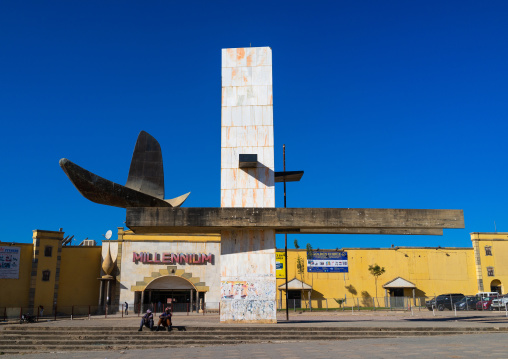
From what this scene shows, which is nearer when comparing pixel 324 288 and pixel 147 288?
pixel 147 288

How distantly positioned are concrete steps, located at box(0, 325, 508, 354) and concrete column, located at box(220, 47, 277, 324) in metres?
2.25

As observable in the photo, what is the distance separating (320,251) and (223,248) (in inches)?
1098

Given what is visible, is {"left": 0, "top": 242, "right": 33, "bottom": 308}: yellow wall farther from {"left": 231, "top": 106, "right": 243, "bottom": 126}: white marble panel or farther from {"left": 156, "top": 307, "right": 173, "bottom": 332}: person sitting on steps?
{"left": 231, "top": 106, "right": 243, "bottom": 126}: white marble panel

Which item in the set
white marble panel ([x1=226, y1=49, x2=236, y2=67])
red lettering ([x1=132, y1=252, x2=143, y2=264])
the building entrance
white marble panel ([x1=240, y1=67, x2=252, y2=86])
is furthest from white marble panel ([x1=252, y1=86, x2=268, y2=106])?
red lettering ([x1=132, y1=252, x2=143, y2=264])

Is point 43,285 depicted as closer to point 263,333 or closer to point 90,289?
point 90,289

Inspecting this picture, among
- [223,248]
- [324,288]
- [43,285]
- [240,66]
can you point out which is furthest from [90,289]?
[240,66]

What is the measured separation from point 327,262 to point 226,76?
96.9 feet

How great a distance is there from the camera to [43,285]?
138 ft

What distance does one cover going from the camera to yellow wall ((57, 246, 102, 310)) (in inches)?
1697

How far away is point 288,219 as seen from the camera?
857 inches

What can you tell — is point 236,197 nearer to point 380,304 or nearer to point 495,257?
point 380,304

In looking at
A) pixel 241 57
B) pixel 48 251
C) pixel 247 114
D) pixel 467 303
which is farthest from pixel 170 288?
pixel 467 303

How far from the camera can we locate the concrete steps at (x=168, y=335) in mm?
17438

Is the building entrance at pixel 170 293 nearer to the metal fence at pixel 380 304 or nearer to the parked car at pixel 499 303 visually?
the metal fence at pixel 380 304
